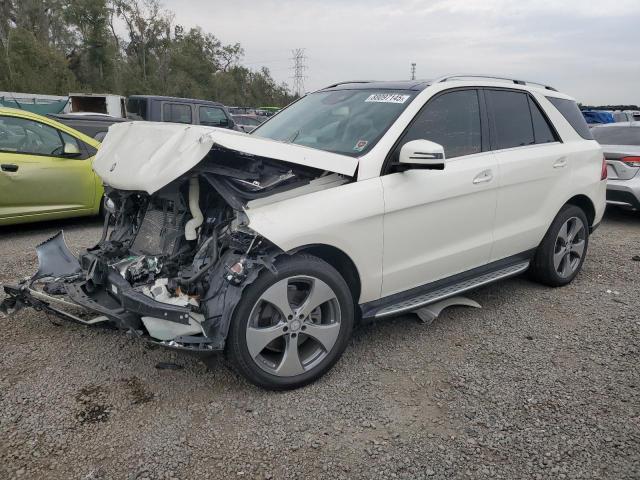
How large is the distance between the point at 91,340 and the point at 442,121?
2.93 metres

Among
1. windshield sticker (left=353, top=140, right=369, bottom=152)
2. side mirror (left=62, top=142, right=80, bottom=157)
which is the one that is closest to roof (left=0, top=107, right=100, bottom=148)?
side mirror (left=62, top=142, right=80, bottom=157)

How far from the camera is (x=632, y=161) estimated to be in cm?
741

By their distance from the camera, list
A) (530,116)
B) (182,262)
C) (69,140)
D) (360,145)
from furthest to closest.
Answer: (69,140) < (530,116) < (360,145) < (182,262)

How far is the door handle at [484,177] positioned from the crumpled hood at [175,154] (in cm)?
107

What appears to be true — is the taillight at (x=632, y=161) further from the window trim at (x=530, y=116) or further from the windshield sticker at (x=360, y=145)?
the windshield sticker at (x=360, y=145)

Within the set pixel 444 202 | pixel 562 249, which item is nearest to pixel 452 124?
pixel 444 202

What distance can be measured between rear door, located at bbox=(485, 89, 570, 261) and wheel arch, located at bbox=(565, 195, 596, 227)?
0.95 feet

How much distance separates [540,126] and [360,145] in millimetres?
1944

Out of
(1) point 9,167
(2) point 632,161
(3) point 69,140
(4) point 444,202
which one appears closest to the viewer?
(4) point 444,202

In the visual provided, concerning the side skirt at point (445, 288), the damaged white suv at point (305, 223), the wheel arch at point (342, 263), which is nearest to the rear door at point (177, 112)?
the damaged white suv at point (305, 223)

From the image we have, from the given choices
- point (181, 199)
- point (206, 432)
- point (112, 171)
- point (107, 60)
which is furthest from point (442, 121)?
point (107, 60)

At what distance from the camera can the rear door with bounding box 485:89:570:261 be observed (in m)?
3.91

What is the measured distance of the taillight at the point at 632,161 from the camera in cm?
738

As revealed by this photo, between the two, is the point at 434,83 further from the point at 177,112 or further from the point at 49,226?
the point at 177,112
